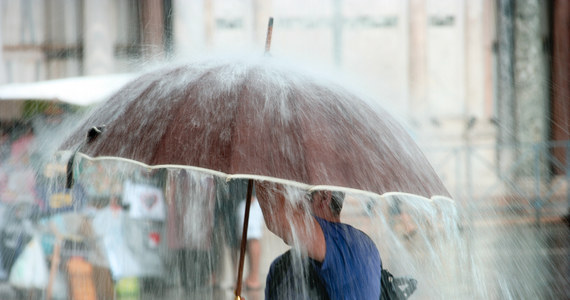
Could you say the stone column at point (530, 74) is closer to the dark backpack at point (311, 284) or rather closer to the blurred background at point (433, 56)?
the blurred background at point (433, 56)

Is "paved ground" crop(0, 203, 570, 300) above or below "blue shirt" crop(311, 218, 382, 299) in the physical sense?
below

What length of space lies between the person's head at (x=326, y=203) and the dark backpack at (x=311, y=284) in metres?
0.17

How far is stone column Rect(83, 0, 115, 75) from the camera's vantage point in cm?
1001

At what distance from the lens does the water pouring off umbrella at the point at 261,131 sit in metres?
1.83

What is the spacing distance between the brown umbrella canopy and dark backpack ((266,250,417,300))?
0.33 metres

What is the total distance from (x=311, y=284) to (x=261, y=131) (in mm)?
511

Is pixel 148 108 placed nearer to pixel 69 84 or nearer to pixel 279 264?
pixel 279 264

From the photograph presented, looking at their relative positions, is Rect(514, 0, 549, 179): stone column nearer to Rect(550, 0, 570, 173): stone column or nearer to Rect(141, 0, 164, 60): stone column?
Rect(550, 0, 570, 173): stone column

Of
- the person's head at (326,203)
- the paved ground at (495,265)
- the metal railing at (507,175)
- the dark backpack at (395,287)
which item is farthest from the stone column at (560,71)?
the person's head at (326,203)

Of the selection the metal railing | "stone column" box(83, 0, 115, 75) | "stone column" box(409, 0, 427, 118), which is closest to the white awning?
"stone column" box(83, 0, 115, 75)

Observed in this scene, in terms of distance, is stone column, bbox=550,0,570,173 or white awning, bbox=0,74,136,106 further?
stone column, bbox=550,0,570,173

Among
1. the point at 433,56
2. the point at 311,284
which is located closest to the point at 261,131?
the point at 311,284

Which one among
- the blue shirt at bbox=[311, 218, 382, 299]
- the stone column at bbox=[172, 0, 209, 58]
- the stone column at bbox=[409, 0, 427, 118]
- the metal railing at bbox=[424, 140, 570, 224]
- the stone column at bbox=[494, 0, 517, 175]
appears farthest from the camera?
the stone column at bbox=[494, 0, 517, 175]

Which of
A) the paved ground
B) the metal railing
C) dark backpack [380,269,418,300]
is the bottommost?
the paved ground
